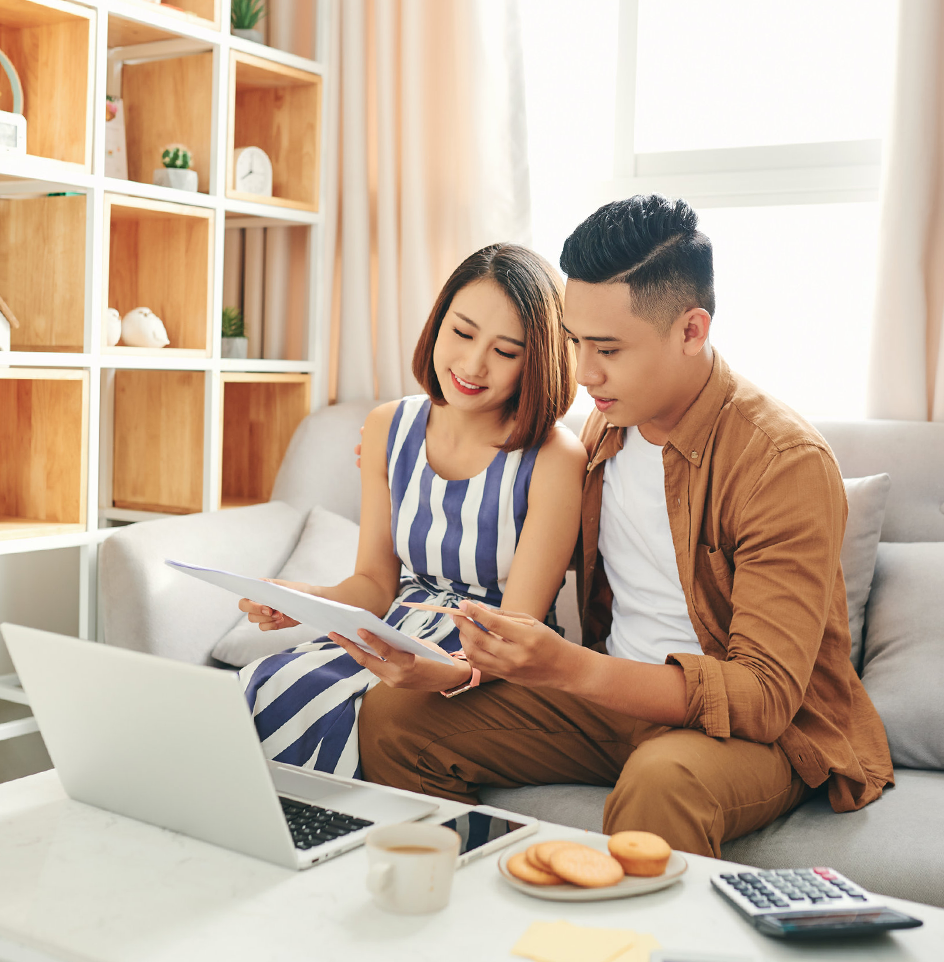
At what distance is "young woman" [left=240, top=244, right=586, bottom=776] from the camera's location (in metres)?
1.48

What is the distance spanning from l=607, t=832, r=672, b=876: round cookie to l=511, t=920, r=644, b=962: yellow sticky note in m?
0.08

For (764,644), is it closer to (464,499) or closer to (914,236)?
(464,499)

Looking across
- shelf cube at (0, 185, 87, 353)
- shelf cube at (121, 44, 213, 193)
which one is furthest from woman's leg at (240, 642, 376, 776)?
shelf cube at (121, 44, 213, 193)

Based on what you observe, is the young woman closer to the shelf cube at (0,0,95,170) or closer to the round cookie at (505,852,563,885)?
the round cookie at (505,852,563,885)

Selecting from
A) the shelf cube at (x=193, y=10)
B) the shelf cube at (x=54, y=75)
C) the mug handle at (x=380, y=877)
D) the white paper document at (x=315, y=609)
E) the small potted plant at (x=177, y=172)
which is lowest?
the mug handle at (x=380, y=877)

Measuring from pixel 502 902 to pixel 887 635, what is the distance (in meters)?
0.99

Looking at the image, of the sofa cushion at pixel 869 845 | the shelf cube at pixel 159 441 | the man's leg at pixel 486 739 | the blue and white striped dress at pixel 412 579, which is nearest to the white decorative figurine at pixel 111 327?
the shelf cube at pixel 159 441

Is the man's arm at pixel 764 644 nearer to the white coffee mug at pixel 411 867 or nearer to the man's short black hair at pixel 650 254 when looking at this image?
the man's short black hair at pixel 650 254

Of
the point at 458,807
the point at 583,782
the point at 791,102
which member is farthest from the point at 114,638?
the point at 791,102

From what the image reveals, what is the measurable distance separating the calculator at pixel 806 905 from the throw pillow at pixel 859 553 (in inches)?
33.7

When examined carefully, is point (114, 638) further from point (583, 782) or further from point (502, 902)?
point (502, 902)

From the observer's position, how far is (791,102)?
228 cm

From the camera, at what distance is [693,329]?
137 cm

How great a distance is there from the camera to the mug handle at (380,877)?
0.82m
